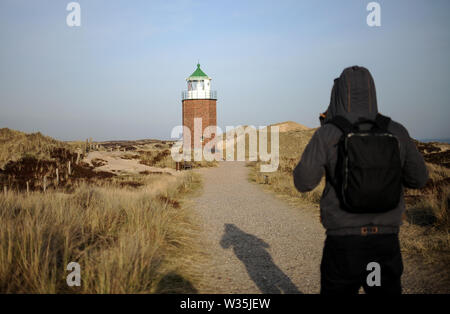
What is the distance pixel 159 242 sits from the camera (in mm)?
4875

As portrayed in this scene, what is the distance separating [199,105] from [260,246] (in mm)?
29320

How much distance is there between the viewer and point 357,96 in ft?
6.78

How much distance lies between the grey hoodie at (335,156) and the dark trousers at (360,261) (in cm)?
A: 7

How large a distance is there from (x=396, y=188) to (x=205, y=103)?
3292cm

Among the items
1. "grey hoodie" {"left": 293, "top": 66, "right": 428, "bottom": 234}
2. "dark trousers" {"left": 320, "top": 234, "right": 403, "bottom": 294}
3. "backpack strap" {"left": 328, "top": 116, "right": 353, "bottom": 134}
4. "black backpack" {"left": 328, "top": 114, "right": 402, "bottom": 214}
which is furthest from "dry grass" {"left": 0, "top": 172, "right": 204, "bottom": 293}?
"backpack strap" {"left": 328, "top": 116, "right": 353, "bottom": 134}

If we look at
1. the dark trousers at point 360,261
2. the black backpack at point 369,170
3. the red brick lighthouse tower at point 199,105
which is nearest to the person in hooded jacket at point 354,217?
the dark trousers at point 360,261

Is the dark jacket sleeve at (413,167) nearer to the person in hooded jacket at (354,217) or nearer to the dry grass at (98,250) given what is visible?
the person in hooded jacket at (354,217)

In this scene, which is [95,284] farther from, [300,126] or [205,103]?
[300,126]

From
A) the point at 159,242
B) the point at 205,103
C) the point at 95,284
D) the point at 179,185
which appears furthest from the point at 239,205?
the point at 205,103

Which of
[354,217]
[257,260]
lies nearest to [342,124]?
[354,217]

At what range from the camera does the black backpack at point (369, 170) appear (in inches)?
73.9

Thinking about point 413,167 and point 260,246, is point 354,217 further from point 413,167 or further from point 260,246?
point 260,246

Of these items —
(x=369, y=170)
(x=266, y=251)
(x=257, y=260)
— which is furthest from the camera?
(x=266, y=251)
